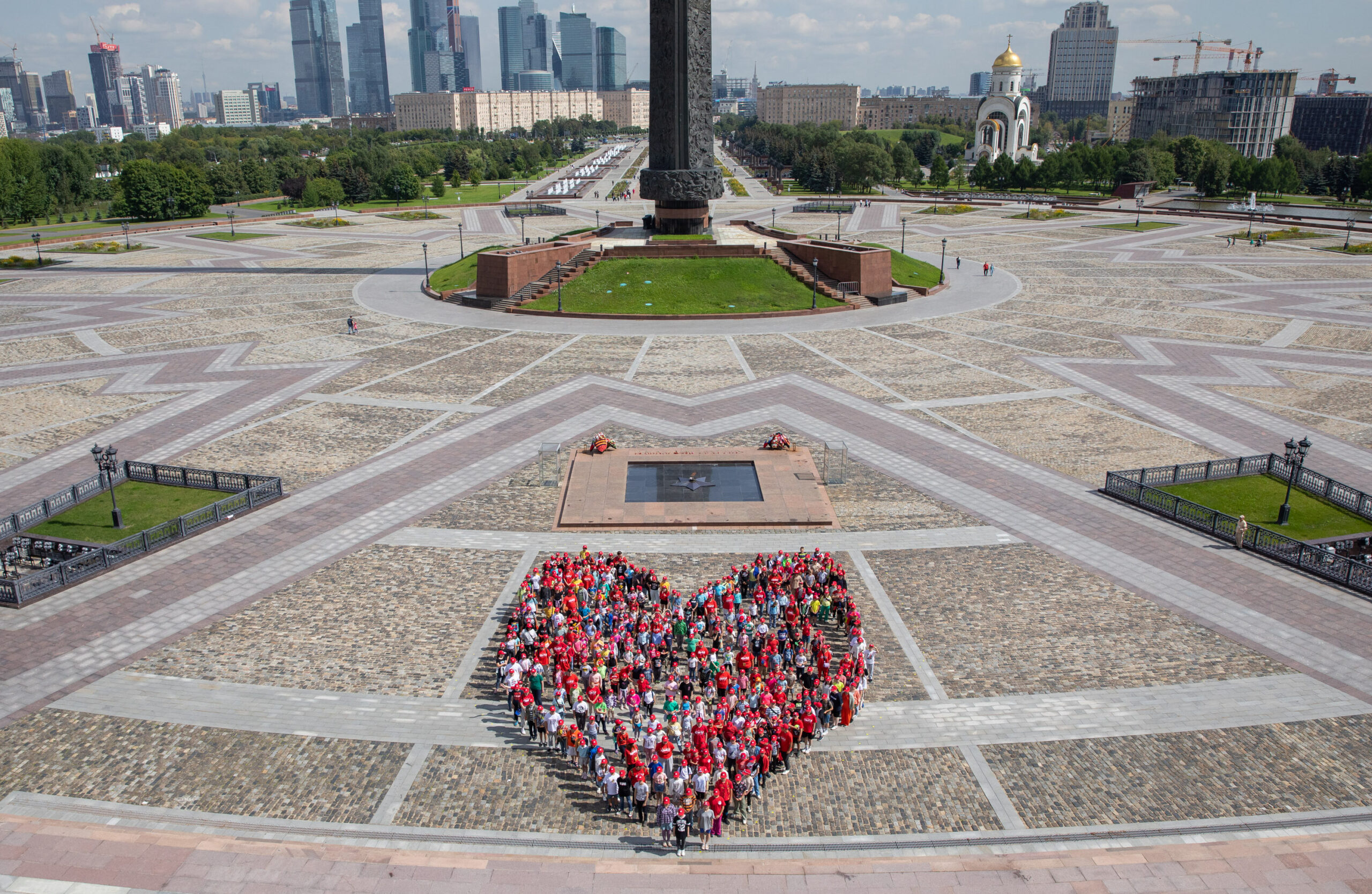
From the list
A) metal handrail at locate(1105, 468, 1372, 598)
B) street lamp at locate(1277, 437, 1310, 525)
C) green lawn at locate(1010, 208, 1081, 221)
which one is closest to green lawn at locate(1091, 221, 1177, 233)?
green lawn at locate(1010, 208, 1081, 221)

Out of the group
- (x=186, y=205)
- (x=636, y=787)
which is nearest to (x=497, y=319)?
(x=636, y=787)

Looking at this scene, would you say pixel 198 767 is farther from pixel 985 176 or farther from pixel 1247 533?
pixel 985 176

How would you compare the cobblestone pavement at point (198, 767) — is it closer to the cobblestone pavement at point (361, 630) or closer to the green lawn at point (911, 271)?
the cobblestone pavement at point (361, 630)

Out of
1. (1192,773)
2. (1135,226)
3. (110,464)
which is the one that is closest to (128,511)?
(110,464)

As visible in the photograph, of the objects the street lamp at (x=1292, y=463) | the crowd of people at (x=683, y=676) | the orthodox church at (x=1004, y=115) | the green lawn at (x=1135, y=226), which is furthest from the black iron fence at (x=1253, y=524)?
the orthodox church at (x=1004, y=115)

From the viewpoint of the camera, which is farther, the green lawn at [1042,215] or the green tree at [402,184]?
the green tree at [402,184]

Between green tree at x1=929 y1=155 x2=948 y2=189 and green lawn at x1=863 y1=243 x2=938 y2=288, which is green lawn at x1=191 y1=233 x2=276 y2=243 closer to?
green lawn at x1=863 y1=243 x2=938 y2=288

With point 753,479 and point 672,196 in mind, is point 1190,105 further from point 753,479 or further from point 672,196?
point 753,479
